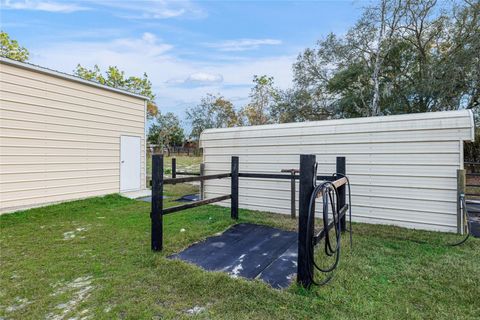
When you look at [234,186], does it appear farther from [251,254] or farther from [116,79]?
[116,79]

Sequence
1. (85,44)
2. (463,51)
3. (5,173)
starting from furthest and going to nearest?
(85,44) → (463,51) → (5,173)

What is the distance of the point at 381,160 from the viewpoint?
4180mm

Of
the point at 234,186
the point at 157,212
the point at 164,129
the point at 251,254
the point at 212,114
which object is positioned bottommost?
the point at 251,254

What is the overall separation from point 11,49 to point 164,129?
497 inches

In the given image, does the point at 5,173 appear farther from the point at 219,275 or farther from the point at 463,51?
the point at 463,51

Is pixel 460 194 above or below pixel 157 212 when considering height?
above

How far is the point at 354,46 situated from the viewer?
11016 millimetres

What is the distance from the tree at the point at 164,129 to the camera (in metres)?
26.5

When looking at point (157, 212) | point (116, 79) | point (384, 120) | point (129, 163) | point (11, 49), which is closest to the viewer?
point (157, 212)

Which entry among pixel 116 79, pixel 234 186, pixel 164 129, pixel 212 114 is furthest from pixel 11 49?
pixel 234 186

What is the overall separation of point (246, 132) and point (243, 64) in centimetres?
634

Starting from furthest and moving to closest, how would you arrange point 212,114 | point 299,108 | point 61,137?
point 212,114 → point 299,108 → point 61,137

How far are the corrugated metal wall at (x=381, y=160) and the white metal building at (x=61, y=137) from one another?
3797 millimetres

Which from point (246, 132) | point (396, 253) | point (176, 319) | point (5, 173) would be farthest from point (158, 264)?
point (5, 173)
